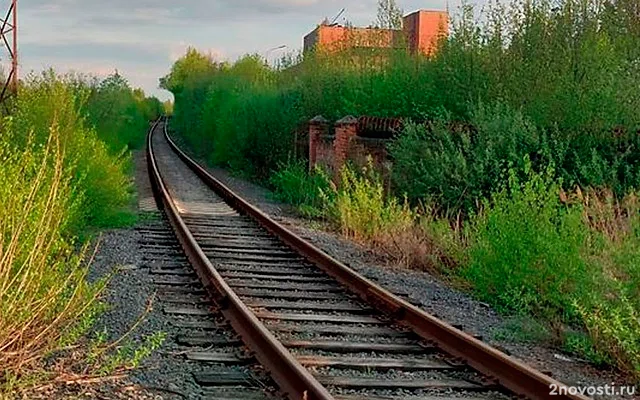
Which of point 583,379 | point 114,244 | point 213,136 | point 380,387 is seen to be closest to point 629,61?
point 114,244

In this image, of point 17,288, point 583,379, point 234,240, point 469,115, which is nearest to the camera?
point 17,288

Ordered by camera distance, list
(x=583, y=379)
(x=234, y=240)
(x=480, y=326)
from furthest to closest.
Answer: (x=234, y=240) → (x=480, y=326) → (x=583, y=379)

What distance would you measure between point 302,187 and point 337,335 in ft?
44.7

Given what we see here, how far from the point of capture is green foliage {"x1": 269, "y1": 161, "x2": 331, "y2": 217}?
19755 mm

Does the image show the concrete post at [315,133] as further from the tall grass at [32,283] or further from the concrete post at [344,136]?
the tall grass at [32,283]

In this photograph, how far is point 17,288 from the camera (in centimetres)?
648

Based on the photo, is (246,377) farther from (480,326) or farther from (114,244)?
(114,244)

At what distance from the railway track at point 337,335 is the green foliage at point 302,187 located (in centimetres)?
580

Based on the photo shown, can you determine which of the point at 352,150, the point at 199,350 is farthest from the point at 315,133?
the point at 199,350

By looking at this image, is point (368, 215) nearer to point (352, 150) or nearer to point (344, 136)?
point (352, 150)

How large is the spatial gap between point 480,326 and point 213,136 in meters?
35.3

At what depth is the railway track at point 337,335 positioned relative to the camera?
6523mm

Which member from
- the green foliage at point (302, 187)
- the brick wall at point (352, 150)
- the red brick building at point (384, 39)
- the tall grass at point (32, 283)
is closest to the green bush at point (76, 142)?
the green foliage at point (302, 187)

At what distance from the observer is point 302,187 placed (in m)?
21.8
